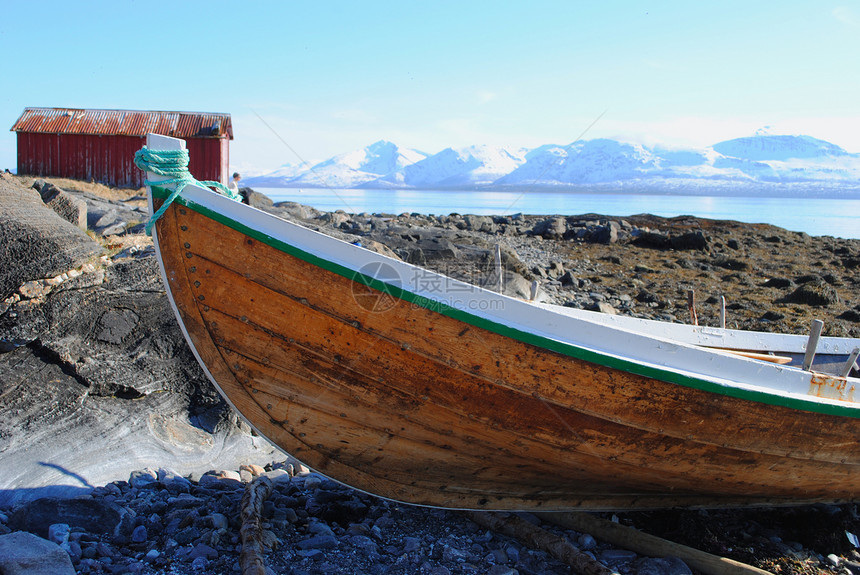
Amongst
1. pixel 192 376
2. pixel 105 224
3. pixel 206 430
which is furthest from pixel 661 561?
pixel 105 224

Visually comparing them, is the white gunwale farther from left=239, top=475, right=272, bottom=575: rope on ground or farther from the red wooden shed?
the red wooden shed

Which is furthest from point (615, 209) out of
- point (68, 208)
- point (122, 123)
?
point (68, 208)

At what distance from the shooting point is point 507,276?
1122 centimetres

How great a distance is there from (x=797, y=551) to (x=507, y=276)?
734 cm

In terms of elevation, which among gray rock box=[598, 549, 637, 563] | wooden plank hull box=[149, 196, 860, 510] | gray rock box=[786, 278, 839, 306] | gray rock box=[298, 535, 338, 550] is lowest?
gray rock box=[598, 549, 637, 563]

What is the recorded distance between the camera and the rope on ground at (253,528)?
3.10 m

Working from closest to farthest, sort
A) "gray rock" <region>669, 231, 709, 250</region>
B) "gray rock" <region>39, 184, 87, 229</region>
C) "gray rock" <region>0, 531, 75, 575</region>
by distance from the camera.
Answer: "gray rock" <region>0, 531, 75, 575</region>
"gray rock" <region>39, 184, 87, 229</region>
"gray rock" <region>669, 231, 709, 250</region>

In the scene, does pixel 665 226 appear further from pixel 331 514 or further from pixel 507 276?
pixel 331 514

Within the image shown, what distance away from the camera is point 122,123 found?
27.8 meters

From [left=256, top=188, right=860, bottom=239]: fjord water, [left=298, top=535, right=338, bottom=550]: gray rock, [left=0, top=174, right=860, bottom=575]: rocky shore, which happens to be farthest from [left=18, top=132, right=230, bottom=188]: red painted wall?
[left=298, top=535, right=338, bottom=550]: gray rock

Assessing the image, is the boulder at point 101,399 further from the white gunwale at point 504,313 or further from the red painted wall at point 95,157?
the red painted wall at point 95,157

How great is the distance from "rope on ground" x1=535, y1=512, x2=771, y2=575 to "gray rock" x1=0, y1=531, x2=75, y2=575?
9.46ft

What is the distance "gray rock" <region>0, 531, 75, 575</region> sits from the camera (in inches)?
109

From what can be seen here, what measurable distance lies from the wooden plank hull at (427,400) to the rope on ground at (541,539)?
0.37ft
